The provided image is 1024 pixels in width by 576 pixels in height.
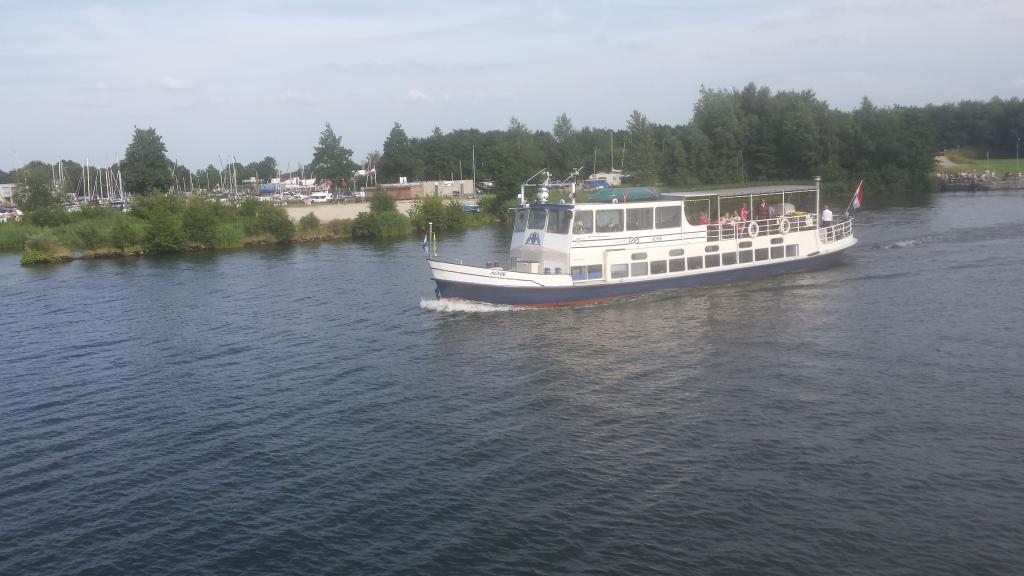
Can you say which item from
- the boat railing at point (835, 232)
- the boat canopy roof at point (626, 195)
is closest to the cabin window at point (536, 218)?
the boat canopy roof at point (626, 195)

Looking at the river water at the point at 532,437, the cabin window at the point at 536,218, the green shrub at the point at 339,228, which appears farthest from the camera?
the green shrub at the point at 339,228

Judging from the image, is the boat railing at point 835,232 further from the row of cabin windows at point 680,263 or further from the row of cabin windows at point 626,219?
the row of cabin windows at point 626,219

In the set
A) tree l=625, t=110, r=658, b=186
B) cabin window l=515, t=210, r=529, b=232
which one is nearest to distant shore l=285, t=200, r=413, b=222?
tree l=625, t=110, r=658, b=186

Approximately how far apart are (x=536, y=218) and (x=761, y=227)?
1380cm

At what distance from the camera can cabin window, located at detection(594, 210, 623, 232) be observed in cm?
4009

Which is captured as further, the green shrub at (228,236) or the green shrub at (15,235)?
the green shrub at (15,235)

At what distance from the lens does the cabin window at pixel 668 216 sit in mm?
41594

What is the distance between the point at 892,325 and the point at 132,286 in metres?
46.0

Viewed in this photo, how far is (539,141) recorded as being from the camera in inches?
6250

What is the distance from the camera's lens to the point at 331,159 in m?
150

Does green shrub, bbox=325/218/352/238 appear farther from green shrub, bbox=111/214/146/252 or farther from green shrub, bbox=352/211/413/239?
green shrub, bbox=111/214/146/252

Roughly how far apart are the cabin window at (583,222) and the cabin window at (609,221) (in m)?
0.29

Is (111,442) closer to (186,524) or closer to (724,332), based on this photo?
(186,524)

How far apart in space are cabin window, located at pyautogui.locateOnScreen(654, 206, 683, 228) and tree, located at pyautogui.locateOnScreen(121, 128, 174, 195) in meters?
103
